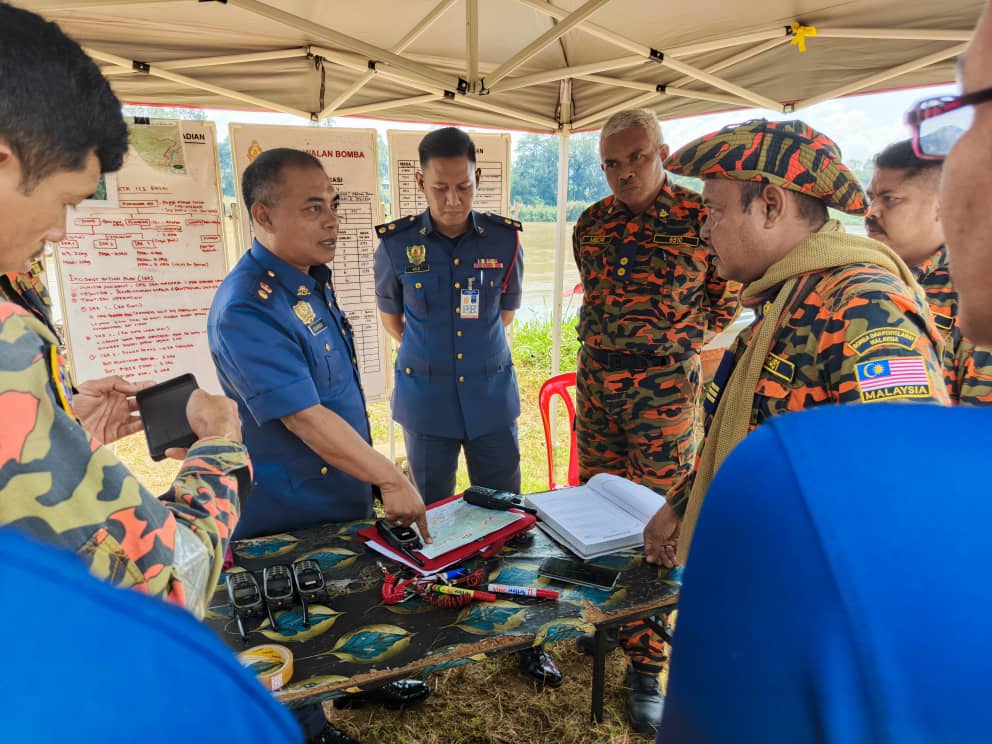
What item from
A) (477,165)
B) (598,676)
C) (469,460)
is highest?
(477,165)

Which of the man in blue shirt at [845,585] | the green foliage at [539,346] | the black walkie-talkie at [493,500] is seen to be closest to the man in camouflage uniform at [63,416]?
the man in blue shirt at [845,585]

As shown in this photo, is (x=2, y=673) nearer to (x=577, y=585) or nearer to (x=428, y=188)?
(x=577, y=585)

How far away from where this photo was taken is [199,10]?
2.59m

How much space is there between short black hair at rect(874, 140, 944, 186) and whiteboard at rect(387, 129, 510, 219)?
2.39 metres

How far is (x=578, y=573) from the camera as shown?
147cm

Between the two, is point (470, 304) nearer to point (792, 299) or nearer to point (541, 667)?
point (541, 667)

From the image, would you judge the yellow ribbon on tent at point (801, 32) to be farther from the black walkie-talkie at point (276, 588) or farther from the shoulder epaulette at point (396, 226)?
the black walkie-talkie at point (276, 588)

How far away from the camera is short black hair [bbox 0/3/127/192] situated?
2.33ft

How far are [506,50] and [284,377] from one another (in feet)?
8.57

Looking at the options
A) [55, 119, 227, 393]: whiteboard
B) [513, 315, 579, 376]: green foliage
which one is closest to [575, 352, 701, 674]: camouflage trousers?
[55, 119, 227, 393]: whiteboard

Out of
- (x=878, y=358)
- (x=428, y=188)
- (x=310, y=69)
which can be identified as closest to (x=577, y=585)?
(x=878, y=358)

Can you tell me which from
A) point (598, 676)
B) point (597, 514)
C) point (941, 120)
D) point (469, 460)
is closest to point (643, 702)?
point (598, 676)

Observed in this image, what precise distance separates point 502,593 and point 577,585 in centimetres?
19

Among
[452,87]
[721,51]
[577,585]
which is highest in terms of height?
[721,51]
